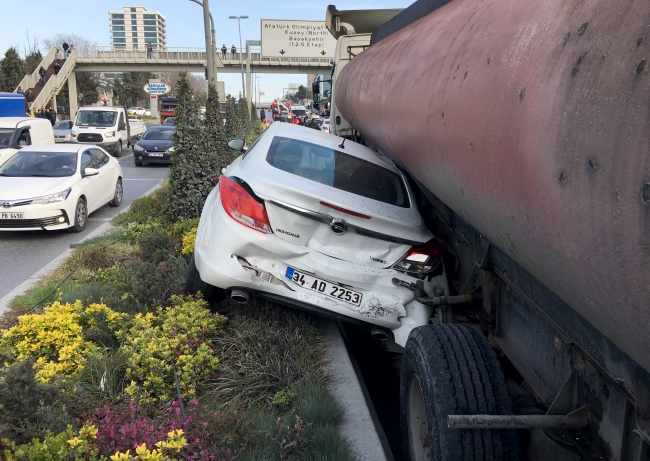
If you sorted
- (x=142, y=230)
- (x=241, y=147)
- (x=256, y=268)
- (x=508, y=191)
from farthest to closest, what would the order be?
(x=142, y=230) → (x=241, y=147) → (x=256, y=268) → (x=508, y=191)

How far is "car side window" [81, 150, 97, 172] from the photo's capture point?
1102cm

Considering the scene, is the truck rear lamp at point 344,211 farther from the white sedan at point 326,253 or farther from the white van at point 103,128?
the white van at point 103,128

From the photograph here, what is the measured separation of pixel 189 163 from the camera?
9484 mm

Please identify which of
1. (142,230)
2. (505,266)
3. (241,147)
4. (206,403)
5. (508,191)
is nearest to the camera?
(508,191)

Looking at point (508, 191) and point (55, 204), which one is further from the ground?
point (508, 191)

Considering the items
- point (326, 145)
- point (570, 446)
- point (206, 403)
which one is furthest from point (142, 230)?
point (570, 446)

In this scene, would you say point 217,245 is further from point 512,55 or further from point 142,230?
point 142,230

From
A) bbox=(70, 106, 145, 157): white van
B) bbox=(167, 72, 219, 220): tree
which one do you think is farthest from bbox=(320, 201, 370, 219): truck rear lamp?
bbox=(70, 106, 145, 157): white van

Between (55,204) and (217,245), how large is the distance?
5.95 metres

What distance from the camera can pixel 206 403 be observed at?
389cm

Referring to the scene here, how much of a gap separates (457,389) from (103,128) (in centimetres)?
2570

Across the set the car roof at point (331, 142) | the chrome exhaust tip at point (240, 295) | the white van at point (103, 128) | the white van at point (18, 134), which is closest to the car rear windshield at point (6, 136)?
the white van at point (18, 134)

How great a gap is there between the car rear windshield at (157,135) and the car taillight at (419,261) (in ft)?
63.3

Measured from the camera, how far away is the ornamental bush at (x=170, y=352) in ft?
12.6
